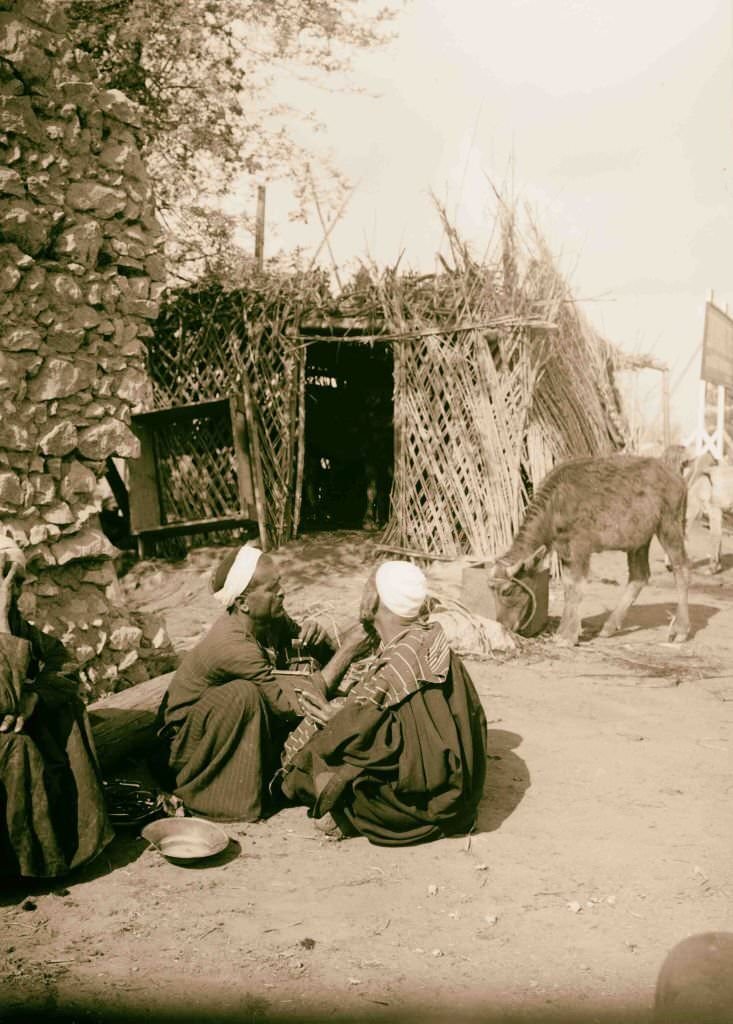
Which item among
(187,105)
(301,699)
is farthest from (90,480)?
(187,105)

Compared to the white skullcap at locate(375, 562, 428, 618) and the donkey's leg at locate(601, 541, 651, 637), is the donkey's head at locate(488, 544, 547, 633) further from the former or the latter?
the white skullcap at locate(375, 562, 428, 618)

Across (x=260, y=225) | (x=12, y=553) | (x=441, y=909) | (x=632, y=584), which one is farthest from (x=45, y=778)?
(x=260, y=225)

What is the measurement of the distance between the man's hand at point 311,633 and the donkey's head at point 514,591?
2579mm

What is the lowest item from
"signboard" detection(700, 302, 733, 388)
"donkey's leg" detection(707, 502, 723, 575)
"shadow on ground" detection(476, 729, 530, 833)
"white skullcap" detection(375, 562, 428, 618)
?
"shadow on ground" detection(476, 729, 530, 833)

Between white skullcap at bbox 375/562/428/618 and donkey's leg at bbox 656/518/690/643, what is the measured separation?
14.0 ft

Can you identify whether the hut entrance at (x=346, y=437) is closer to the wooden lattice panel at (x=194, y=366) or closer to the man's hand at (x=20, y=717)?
the wooden lattice panel at (x=194, y=366)

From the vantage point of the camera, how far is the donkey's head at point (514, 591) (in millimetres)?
7164

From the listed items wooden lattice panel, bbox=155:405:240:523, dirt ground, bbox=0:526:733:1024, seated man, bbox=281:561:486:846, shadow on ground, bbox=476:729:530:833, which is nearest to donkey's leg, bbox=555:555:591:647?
dirt ground, bbox=0:526:733:1024

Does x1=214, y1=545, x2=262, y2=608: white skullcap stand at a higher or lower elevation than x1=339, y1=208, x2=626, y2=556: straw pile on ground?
lower

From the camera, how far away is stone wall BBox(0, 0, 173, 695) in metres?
4.85

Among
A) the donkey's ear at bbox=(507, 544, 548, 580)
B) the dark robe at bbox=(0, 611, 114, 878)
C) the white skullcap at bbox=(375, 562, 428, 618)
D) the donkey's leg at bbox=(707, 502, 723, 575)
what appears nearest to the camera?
the dark robe at bbox=(0, 611, 114, 878)

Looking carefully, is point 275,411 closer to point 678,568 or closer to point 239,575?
point 678,568

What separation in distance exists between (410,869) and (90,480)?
2.82 metres

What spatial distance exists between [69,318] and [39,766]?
2702 mm
